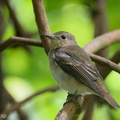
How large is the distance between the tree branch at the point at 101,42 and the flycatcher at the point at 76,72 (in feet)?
0.23

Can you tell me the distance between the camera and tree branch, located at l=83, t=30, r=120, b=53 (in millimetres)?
3891

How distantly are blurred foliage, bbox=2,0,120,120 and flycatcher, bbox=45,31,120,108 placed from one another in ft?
3.18

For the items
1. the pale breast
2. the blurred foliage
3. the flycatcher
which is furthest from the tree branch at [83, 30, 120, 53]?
the blurred foliage

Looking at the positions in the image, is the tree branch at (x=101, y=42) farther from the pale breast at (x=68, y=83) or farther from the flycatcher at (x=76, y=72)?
the pale breast at (x=68, y=83)

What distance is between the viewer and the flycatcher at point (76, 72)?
12.9 ft

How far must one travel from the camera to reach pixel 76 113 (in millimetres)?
3248

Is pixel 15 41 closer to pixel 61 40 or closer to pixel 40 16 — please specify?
pixel 40 16

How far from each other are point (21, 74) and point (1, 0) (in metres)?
1.02

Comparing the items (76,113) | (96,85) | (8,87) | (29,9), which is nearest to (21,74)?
(8,87)

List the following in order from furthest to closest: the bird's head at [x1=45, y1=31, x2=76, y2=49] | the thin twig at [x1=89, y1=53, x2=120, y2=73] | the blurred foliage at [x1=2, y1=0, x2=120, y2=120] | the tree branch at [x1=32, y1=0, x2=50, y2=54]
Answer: the blurred foliage at [x1=2, y1=0, x2=120, y2=120]
the bird's head at [x1=45, y1=31, x2=76, y2=49]
the tree branch at [x1=32, y1=0, x2=50, y2=54]
the thin twig at [x1=89, y1=53, x2=120, y2=73]

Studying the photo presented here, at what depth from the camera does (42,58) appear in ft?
18.2

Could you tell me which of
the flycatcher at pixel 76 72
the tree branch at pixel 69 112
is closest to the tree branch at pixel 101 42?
the flycatcher at pixel 76 72

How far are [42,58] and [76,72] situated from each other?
1478mm

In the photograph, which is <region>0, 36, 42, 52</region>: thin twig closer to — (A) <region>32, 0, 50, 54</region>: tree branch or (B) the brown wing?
(A) <region>32, 0, 50, 54</region>: tree branch
